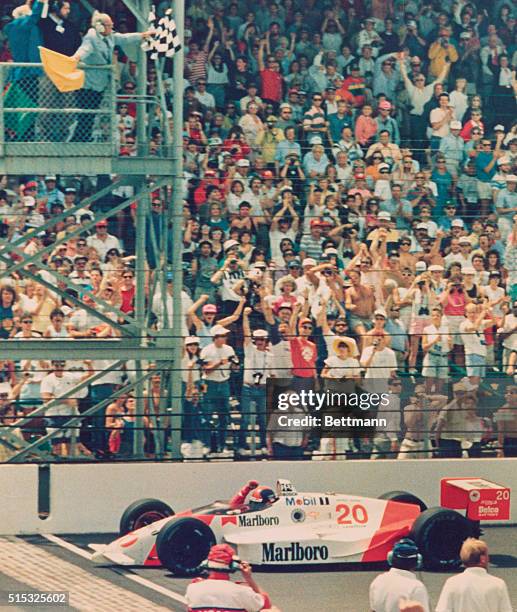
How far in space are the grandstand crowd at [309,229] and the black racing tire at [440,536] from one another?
1.37m

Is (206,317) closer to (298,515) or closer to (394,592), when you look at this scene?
A: (298,515)

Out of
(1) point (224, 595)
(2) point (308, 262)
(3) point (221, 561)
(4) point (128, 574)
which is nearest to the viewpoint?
(1) point (224, 595)

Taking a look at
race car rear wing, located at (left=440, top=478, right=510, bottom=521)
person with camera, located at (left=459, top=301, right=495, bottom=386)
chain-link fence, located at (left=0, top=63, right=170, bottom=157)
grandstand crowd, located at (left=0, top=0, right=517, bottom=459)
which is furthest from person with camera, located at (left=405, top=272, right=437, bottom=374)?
chain-link fence, located at (left=0, top=63, right=170, bottom=157)

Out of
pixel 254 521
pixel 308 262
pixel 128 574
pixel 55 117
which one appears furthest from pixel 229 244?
pixel 128 574

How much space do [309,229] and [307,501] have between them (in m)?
3.39

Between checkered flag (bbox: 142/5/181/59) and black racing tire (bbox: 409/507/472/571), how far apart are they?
4.22m

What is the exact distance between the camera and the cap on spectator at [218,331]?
13094mm

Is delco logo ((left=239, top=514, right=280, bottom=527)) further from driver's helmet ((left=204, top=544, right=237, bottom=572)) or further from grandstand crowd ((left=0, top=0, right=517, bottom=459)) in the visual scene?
driver's helmet ((left=204, top=544, right=237, bottom=572))

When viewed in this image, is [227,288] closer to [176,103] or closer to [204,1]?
[176,103]

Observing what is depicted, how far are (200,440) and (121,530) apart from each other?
1124mm

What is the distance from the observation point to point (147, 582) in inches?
437

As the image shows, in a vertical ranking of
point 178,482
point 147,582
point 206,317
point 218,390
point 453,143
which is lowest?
point 147,582

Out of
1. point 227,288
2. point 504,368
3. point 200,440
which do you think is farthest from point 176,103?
point 504,368

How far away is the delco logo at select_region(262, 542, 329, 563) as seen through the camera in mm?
11562
